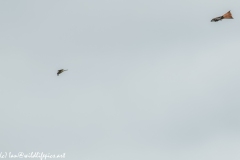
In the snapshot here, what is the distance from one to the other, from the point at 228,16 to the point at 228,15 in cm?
30

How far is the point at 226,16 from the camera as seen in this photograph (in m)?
86.3

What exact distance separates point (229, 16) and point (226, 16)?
723 mm

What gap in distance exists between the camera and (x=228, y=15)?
86.4 meters

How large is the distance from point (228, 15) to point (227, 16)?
55 cm

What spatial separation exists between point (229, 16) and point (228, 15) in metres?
0.33

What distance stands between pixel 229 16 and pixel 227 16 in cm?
74

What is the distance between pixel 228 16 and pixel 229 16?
0.43m

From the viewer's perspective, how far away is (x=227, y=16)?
86.1m

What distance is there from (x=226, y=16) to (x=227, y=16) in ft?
0.95

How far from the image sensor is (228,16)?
283ft

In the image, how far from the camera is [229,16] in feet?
284
